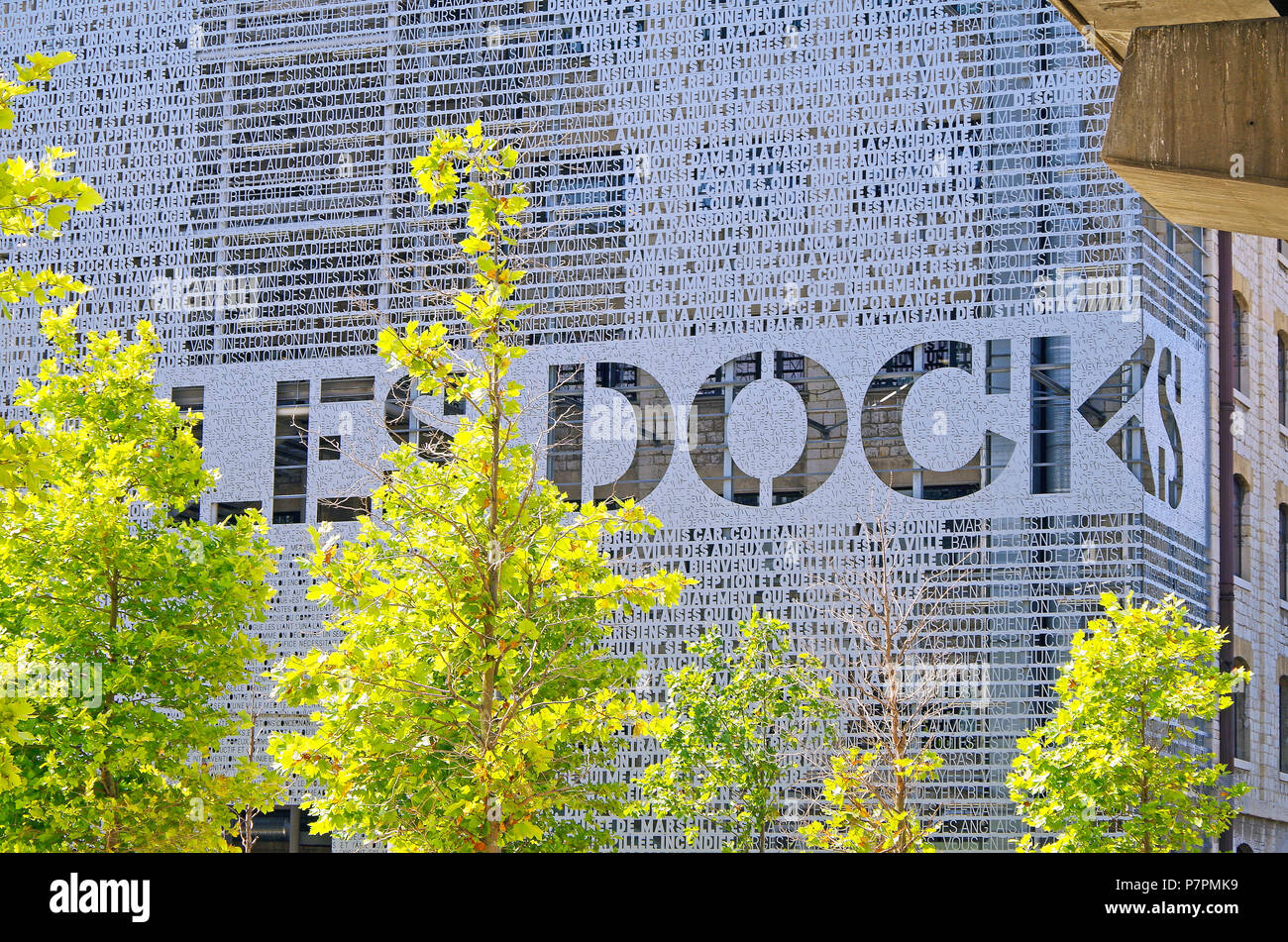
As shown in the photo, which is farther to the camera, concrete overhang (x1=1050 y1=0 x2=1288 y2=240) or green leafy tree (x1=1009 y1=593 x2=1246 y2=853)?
green leafy tree (x1=1009 y1=593 x2=1246 y2=853)

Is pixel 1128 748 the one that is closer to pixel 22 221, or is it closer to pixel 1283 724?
pixel 22 221

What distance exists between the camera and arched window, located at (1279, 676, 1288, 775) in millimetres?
33938

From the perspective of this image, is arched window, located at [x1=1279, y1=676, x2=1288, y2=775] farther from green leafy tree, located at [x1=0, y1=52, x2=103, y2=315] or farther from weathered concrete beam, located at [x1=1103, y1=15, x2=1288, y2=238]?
weathered concrete beam, located at [x1=1103, y1=15, x2=1288, y2=238]

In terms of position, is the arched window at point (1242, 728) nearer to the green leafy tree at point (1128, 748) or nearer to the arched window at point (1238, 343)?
the arched window at point (1238, 343)

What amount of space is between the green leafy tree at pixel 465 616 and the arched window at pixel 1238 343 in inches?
873

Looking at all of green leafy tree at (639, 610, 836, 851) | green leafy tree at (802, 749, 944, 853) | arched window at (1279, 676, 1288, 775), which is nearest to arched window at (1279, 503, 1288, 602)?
arched window at (1279, 676, 1288, 775)

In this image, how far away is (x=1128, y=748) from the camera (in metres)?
18.7

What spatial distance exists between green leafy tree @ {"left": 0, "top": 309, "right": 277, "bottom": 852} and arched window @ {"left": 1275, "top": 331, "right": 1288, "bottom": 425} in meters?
24.2

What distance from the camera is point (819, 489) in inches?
1096

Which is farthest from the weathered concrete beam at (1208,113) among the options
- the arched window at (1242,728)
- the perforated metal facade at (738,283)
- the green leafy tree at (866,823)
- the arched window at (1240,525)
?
the arched window at (1242,728)

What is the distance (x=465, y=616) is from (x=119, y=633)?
248 inches

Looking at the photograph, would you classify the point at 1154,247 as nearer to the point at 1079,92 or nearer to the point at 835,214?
the point at 1079,92

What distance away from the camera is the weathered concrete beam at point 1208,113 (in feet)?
17.9
